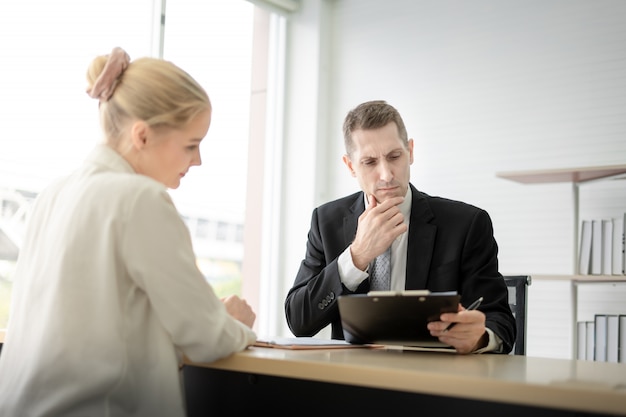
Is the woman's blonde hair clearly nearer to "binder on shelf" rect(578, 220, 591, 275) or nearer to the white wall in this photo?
"binder on shelf" rect(578, 220, 591, 275)

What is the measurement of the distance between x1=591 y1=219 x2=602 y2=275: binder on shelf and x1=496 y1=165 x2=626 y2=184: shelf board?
9.9 inches

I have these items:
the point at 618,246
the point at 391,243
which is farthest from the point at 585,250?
the point at 391,243

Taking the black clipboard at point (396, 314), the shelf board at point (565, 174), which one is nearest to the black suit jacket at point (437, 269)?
the black clipboard at point (396, 314)

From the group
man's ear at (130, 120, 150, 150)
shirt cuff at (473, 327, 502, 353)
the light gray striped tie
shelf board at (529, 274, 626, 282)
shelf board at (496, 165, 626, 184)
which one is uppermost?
shelf board at (496, 165, 626, 184)

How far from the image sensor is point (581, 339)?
3.87 metres

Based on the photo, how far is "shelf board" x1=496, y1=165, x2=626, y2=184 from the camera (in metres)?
3.71

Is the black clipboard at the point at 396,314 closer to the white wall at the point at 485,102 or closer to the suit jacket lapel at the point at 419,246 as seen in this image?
the suit jacket lapel at the point at 419,246

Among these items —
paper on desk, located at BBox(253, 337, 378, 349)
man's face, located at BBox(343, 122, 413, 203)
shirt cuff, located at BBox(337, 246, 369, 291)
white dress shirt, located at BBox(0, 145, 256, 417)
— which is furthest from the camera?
man's face, located at BBox(343, 122, 413, 203)

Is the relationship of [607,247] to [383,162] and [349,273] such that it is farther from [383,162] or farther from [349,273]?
[349,273]

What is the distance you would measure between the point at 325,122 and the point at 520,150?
149 cm

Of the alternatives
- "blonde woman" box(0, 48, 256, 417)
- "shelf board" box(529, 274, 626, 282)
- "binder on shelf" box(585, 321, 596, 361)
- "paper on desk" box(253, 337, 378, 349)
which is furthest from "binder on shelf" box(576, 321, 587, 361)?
"blonde woman" box(0, 48, 256, 417)

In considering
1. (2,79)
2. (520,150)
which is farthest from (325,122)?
(2,79)

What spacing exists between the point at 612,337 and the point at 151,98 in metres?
3.06

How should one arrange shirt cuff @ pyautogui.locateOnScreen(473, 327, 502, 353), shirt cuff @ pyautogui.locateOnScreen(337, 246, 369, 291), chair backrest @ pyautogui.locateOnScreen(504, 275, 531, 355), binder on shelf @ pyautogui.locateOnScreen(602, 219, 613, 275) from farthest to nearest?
binder on shelf @ pyautogui.locateOnScreen(602, 219, 613, 275) → chair backrest @ pyautogui.locateOnScreen(504, 275, 531, 355) → shirt cuff @ pyautogui.locateOnScreen(337, 246, 369, 291) → shirt cuff @ pyautogui.locateOnScreen(473, 327, 502, 353)
